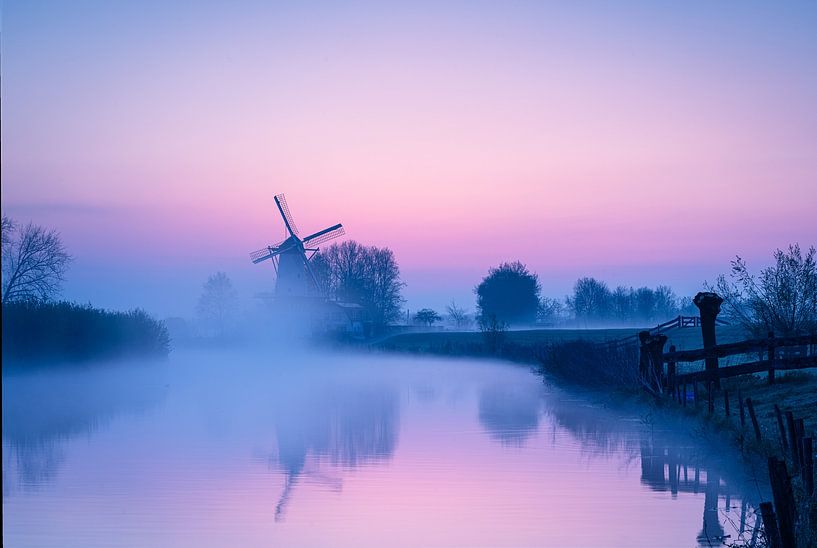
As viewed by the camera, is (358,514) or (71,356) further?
(71,356)

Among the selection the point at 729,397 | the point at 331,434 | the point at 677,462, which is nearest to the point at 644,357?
the point at 729,397

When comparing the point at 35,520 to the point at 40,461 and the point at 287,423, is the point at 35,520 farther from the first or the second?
the point at 287,423

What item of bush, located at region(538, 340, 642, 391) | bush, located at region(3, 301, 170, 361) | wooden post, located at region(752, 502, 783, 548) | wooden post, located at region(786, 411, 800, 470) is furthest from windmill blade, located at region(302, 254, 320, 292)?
wooden post, located at region(752, 502, 783, 548)

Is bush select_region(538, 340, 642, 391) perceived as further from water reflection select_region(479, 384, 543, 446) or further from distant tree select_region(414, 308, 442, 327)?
distant tree select_region(414, 308, 442, 327)

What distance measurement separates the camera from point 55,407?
120ft

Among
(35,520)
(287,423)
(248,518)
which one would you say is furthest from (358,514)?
(287,423)

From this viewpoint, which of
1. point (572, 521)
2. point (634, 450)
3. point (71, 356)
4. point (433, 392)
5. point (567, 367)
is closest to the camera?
point (572, 521)

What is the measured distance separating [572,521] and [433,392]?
2963 centimetres

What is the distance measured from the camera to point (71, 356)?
169ft

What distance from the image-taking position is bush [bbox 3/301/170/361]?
4747 cm

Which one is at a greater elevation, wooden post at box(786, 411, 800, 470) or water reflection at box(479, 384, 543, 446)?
wooden post at box(786, 411, 800, 470)

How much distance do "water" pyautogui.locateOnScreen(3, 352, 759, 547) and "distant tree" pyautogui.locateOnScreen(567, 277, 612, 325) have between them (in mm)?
119204

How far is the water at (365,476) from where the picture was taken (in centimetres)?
1291

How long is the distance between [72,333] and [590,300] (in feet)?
376
